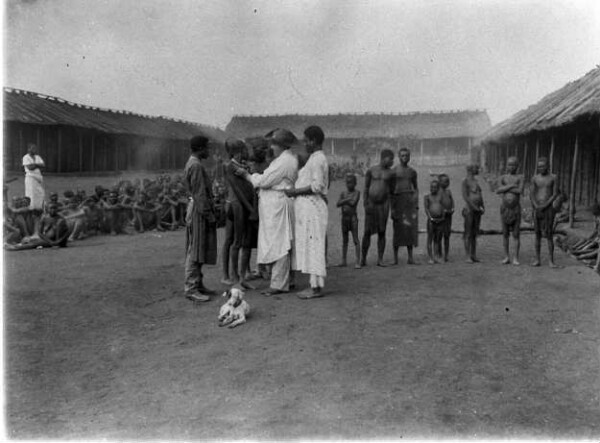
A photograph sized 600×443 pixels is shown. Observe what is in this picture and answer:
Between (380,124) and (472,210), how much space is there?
131ft

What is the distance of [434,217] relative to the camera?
7590 mm

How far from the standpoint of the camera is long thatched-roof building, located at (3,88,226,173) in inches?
632

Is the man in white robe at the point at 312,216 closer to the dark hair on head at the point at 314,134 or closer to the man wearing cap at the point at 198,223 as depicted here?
the dark hair on head at the point at 314,134

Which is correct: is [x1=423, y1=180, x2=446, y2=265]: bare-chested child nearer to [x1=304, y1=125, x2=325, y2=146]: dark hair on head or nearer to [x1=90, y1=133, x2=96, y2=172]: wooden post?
[x1=304, y1=125, x2=325, y2=146]: dark hair on head

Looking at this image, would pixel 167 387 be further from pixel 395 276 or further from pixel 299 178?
pixel 395 276

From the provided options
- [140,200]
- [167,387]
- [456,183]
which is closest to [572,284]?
[167,387]

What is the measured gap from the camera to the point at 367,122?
4669 cm

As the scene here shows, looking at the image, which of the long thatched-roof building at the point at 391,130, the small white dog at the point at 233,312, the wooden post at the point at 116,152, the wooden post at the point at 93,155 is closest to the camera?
the small white dog at the point at 233,312

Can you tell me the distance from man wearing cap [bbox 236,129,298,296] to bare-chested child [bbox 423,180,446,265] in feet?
8.47

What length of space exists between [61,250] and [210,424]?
22.4ft

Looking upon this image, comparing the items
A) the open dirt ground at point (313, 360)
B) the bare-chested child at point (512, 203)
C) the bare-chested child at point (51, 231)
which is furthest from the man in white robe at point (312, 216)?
the bare-chested child at point (51, 231)

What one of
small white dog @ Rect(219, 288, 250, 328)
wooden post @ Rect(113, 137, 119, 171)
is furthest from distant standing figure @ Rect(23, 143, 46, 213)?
wooden post @ Rect(113, 137, 119, 171)

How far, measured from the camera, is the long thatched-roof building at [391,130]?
4438 cm

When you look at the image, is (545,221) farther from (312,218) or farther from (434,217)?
(312,218)
